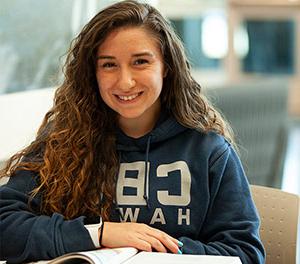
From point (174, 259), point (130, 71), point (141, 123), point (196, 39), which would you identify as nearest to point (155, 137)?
point (141, 123)

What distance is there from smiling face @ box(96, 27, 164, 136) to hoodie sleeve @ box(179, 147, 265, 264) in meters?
0.21

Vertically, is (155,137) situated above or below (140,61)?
below

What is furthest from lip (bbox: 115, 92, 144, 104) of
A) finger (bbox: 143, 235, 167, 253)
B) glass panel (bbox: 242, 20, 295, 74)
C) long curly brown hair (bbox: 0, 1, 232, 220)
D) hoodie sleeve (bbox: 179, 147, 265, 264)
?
glass panel (bbox: 242, 20, 295, 74)

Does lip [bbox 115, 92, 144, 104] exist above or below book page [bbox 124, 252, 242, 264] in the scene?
above

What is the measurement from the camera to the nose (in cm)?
147

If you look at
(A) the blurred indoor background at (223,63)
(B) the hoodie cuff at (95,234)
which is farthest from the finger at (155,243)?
(A) the blurred indoor background at (223,63)

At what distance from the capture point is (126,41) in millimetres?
1477

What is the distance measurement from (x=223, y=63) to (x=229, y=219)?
6.58 meters

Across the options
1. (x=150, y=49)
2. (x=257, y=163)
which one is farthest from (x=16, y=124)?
(x=257, y=163)

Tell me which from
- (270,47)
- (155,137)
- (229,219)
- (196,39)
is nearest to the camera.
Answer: (229,219)

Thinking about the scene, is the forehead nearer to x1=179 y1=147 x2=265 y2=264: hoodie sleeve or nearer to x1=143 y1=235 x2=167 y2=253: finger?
x1=179 y1=147 x2=265 y2=264: hoodie sleeve

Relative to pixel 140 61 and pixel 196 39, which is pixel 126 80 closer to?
pixel 140 61

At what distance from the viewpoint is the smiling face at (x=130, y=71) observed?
1475 mm

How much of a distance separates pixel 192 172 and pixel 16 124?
2.47 feet
